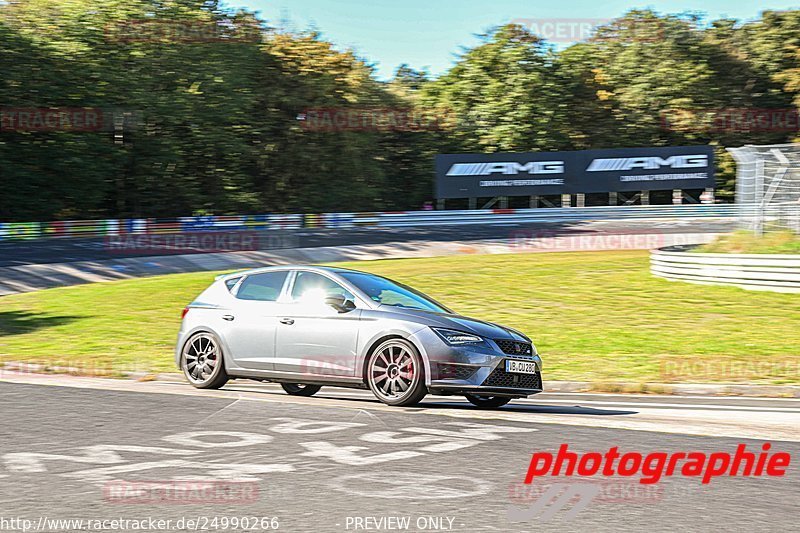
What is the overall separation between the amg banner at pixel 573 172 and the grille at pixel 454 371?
41801 mm

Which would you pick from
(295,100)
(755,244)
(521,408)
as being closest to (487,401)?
(521,408)

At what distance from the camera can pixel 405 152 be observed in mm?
→ 59344

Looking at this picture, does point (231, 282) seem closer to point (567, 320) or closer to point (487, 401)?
point (487, 401)

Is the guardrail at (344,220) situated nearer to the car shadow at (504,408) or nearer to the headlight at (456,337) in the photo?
the car shadow at (504,408)

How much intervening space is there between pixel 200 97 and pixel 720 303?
38225 millimetres

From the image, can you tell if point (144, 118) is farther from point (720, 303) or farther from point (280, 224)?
point (720, 303)

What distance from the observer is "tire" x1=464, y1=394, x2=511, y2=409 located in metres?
10.6

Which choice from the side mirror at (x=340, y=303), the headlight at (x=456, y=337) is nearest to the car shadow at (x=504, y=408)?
the headlight at (x=456, y=337)

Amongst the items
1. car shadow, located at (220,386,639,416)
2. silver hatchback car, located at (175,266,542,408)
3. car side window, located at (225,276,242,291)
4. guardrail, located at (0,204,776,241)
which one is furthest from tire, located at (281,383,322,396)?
guardrail, located at (0,204,776,241)

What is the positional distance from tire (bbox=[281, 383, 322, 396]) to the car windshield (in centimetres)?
144

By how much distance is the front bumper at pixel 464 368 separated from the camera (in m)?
9.82

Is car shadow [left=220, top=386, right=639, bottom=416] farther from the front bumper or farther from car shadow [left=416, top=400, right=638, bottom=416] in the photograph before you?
the front bumper

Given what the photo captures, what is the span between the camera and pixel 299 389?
11742 millimetres

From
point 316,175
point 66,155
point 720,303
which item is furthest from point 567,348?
point 316,175
